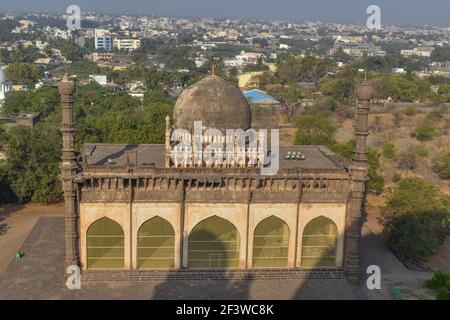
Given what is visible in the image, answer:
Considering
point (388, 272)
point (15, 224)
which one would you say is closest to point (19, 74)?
point (15, 224)

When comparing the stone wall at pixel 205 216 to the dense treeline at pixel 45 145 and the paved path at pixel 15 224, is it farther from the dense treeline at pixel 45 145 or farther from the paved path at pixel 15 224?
the dense treeline at pixel 45 145

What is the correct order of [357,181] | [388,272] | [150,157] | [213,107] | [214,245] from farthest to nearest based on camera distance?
[150,157] < [388,272] < [213,107] < [214,245] < [357,181]

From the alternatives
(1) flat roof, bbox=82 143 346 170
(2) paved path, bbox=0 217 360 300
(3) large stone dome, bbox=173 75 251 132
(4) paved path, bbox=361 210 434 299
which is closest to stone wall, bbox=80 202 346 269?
(2) paved path, bbox=0 217 360 300

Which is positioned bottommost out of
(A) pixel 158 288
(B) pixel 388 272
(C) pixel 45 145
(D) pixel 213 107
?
(B) pixel 388 272

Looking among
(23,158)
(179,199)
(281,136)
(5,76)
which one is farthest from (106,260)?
(5,76)

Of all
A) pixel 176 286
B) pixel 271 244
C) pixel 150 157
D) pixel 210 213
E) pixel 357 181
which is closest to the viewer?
pixel 176 286

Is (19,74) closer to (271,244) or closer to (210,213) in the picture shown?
(210,213)
